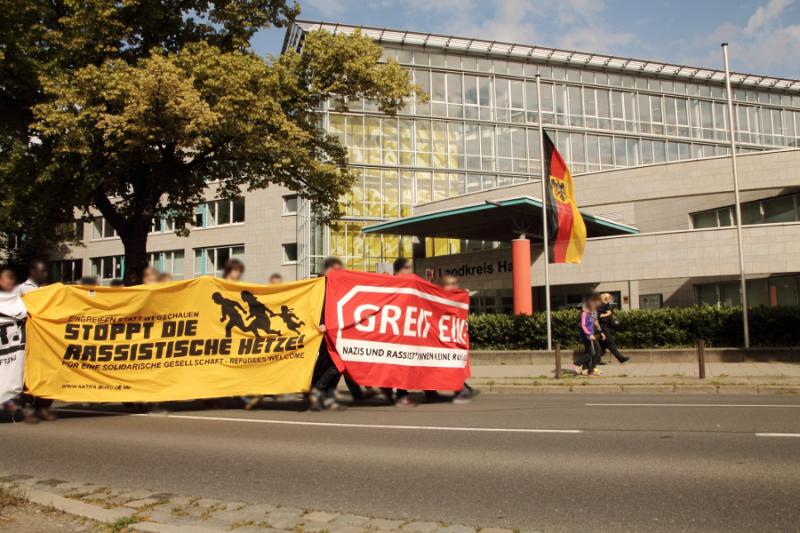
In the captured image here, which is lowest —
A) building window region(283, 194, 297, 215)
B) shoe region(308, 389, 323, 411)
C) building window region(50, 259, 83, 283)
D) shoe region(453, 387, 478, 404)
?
shoe region(453, 387, 478, 404)

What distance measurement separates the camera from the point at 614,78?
5106 cm

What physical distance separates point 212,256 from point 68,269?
16.4m

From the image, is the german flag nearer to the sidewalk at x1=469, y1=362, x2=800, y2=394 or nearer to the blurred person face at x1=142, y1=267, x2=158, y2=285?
the sidewalk at x1=469, y1=362, x2=800, y2=394

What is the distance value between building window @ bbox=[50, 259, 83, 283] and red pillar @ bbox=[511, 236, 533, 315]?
40071 mm

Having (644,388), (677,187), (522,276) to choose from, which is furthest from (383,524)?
(677,187)

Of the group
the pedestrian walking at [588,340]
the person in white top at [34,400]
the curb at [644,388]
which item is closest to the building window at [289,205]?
the pedestrian walking at [588,340]

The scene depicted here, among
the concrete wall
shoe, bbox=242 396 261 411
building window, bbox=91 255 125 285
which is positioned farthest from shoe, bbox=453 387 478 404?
building window, bbox=91 255 125 285

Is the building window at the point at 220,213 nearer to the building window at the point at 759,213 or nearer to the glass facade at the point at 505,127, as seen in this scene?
the glass facade at the point at 505,127

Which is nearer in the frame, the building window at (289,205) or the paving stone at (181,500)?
the paving stone at (181,500)

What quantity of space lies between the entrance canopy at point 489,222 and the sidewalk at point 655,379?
11.4 metres

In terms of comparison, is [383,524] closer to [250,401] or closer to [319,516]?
[319,516]

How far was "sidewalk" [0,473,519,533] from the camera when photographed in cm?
412

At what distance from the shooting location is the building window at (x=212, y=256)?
45.5m

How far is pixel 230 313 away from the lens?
10.1 m
